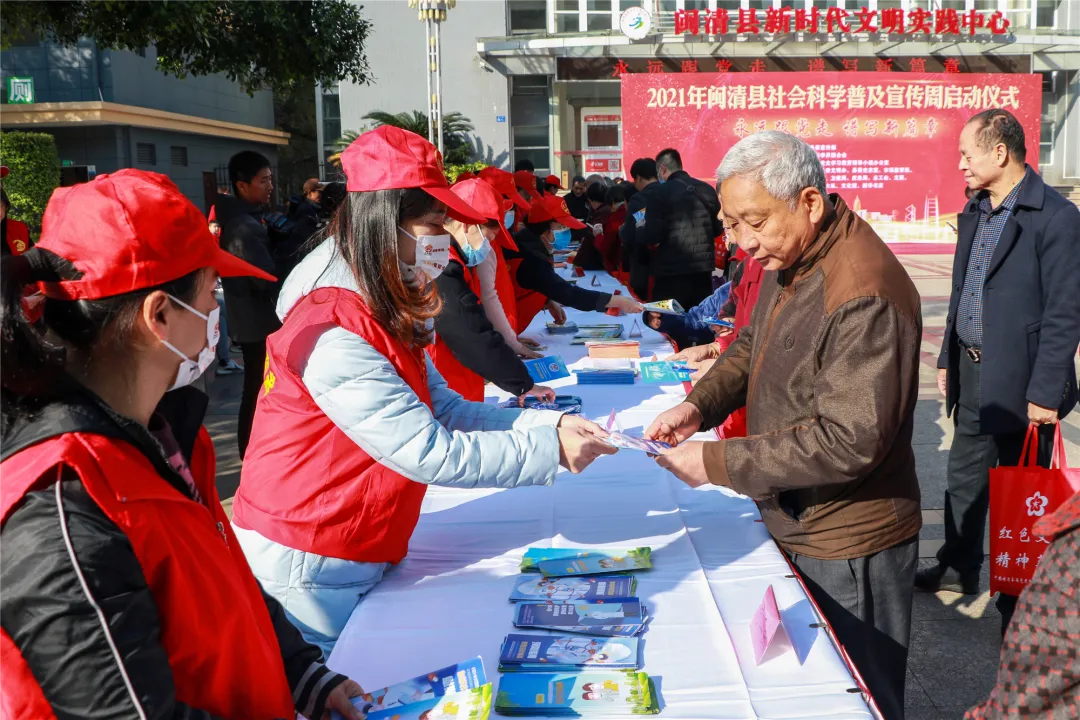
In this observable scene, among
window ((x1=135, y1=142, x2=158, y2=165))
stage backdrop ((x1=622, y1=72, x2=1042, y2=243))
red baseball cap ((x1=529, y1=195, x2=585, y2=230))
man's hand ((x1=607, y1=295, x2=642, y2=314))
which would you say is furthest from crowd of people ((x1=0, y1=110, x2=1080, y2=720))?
window ((x1=135, y1=142, x2=158, y2=165))

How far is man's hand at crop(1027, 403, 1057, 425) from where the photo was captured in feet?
10.6

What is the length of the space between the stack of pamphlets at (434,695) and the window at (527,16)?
23144mm

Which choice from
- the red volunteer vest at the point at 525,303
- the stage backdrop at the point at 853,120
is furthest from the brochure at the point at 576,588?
the stage backdrop at the point at 853,120

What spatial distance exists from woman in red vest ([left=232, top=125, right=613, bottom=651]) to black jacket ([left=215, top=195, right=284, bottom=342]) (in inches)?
135

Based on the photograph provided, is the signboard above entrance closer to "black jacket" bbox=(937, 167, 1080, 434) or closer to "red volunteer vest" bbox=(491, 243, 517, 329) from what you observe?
"red volunteer vest" bbox=(491, 243, 517, 329)

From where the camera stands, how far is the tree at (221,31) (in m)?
6.81

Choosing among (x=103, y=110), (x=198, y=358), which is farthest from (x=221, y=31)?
(x=103, y=110)

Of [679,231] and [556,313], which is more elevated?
[679,231]

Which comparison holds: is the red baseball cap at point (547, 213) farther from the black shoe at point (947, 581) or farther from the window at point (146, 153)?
the window at point (146, 153)

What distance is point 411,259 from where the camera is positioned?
80.8 inches

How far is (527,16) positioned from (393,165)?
74.9ft

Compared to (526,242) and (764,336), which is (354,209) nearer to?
(764,336)

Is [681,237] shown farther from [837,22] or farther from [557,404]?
[837,22]

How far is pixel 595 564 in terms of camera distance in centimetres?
204
